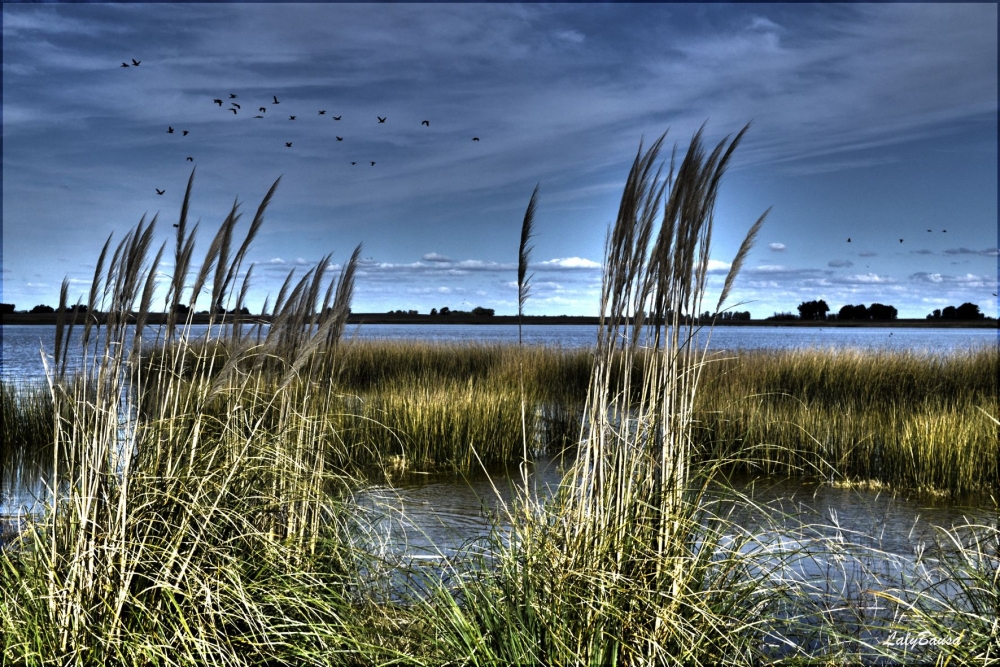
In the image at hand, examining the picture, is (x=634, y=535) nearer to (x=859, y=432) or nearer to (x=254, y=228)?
(x=254, y=228)

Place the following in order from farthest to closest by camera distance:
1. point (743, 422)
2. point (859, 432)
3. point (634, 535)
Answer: point (743, 422) → point (859, 432) → point (634, 535)

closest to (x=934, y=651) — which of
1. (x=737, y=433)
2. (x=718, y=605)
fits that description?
(x=718, y=605)

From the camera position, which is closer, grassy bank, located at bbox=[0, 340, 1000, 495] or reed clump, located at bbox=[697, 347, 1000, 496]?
grassy bank, located at bbox=[0, 340, 1000, 495]

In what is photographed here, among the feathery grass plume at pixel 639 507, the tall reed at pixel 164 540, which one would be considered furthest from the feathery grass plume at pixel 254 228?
the feathery grass plume at pixel 639 507

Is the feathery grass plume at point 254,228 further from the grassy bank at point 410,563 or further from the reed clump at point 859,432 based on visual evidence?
the reed clump at point 859,432

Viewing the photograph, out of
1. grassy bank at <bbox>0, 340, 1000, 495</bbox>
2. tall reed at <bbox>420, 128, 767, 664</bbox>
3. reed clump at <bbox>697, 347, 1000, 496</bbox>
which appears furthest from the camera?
reed clump at <bbox>697, 347, 1000, 496</bbox>

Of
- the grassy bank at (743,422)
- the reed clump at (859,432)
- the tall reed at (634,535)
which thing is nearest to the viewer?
the tall reed at (634,535)

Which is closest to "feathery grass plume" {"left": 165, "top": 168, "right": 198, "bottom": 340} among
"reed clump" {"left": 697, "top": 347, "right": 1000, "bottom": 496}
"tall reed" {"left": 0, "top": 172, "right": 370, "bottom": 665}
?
"tall reed" {"left": 0, "top": 172, "right": 370, "bottom": 665}

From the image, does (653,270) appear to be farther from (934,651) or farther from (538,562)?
(934,651)

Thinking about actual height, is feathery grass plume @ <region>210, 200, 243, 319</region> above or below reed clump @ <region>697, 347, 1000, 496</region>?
Result: above

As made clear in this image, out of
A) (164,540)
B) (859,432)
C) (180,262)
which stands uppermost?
(180,262)

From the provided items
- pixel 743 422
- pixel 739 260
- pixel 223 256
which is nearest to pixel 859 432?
pixel 743 422

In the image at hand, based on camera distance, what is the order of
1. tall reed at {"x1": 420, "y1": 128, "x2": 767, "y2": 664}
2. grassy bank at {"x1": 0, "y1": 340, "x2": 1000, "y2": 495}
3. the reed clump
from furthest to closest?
the reed clump
grassy bank at {"x1": 0, "y1": 340, "x2": 1000, "y2": 495}
tall reed at {"x1": 420, "y1": 128, "x2": 767, "y2": 664}

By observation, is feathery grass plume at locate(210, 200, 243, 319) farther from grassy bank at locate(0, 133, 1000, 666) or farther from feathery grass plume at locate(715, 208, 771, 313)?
feathery grass plume at locate(715, 208, 771, 313)
